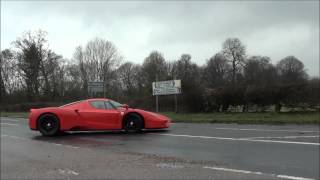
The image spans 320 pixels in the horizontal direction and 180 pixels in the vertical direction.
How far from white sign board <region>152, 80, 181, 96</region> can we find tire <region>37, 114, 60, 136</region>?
1538 centimetres

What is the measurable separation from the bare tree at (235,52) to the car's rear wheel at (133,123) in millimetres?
69669

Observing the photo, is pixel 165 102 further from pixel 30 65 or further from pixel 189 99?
pixel 30 65

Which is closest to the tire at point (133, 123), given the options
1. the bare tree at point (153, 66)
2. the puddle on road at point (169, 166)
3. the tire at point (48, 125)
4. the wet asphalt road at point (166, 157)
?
the wet asphalt road at point (166, 157)

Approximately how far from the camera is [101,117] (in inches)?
657

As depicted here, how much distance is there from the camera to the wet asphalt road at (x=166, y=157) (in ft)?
28.9

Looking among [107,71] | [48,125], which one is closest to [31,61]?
[107,71]

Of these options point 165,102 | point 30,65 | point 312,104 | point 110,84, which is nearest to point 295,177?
point 312,104

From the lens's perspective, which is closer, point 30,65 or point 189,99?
point 189,99

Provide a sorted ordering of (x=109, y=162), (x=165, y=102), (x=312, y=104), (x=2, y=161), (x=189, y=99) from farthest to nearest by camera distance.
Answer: (x=165, y=102), (x=189, y=99), (x=312, y=104), (x=2, y=161), (x=109, y=162)

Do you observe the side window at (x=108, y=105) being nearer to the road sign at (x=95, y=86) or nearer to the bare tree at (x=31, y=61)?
the road sign at (x=95, y=86)

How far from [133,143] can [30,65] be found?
57937 mm

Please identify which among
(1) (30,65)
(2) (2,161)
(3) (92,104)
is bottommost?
(2) (2,161)

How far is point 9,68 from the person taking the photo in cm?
8131

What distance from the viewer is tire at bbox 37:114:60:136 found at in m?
16.6
